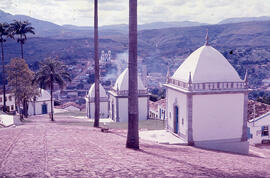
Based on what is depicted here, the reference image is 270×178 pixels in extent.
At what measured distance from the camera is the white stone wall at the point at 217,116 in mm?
16547

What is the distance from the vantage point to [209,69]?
17000mm

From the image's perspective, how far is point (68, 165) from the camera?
7.38 metres

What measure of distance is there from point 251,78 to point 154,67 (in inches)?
1433

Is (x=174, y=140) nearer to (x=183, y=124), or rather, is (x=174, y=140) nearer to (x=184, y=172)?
(x=183, y=124)

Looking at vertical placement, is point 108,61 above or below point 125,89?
above

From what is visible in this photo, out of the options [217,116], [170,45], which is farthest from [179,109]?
[170,45]

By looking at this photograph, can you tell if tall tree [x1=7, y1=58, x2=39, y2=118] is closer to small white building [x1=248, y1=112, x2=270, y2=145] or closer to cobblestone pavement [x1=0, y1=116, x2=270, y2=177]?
cobblestone pavement [x1=0, y1=116, x2=270, y2=177]

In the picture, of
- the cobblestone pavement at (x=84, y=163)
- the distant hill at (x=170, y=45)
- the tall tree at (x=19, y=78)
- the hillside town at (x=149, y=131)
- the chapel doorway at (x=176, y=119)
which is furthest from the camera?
the distant hill at (x=170, y=45)

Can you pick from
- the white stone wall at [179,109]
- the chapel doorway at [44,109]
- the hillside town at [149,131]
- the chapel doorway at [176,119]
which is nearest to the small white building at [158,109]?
the hillside town at [149,131]

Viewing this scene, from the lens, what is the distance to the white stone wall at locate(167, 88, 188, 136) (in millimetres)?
16978

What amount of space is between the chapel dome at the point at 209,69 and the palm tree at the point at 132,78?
22.2 feet

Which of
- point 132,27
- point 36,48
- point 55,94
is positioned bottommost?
point 55,94

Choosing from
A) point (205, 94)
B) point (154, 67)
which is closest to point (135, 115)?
point (205, 94)

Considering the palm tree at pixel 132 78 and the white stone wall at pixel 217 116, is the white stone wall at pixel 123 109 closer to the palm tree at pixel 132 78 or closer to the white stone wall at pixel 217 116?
the white stone wall at pixel 217 116
